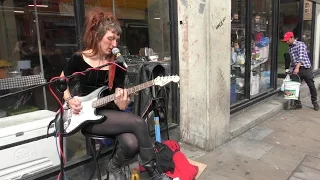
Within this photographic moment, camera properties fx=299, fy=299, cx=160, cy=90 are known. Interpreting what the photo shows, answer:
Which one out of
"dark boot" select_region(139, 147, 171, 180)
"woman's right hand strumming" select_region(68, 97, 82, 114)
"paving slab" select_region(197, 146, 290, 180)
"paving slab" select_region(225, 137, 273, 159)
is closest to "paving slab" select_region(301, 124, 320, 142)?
"paving slab" select_region(225, 137, 273, 159)

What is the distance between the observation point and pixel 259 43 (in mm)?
6168

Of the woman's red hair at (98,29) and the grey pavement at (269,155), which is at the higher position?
the woman's red hair at (98,29)

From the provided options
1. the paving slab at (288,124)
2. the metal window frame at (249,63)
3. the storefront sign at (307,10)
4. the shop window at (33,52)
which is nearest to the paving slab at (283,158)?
the paving slab at (288,124)

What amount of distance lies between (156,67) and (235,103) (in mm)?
2533

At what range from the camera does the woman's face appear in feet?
7.89

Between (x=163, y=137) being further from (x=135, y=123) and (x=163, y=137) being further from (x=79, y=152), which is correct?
(x=135, y=123)

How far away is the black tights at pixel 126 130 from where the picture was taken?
2361mm

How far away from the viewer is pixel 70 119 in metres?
2.30

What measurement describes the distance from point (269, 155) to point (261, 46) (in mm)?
3004

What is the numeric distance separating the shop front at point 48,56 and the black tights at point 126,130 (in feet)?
2.66

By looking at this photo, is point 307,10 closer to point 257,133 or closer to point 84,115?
point 257,133

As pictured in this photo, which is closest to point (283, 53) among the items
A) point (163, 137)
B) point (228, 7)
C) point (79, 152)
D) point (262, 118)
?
point (262, 118)

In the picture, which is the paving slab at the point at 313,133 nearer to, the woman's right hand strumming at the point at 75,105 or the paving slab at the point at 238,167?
the paving slab at the point at 238,167

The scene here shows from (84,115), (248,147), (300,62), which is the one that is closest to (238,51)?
(300,62)
